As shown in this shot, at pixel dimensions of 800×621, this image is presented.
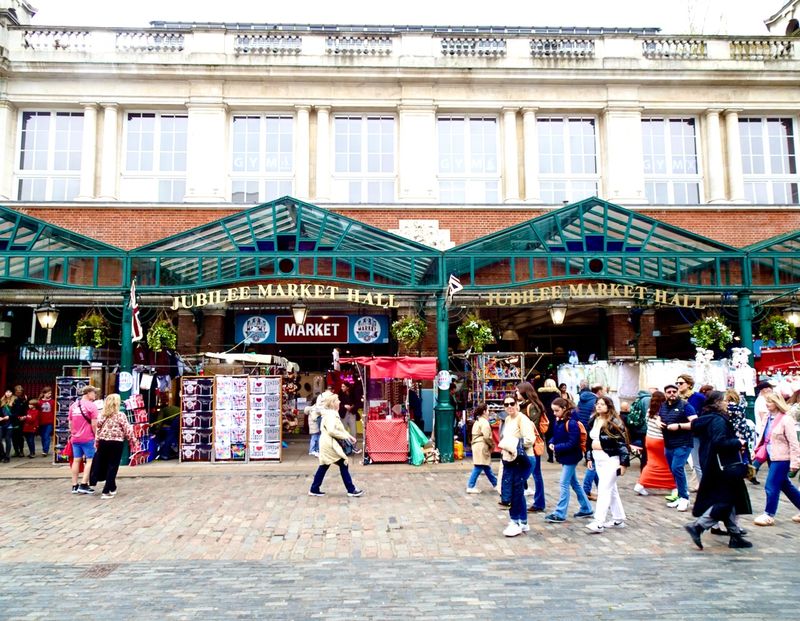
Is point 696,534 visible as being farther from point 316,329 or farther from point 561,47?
point 561,47

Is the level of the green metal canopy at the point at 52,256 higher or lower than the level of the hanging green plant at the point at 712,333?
higher

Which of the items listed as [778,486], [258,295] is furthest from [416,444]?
[778,486]

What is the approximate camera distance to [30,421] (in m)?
15.0

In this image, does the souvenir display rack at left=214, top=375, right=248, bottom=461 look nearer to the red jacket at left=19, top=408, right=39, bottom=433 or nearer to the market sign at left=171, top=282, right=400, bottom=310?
the market sign at left=171, top=282, right=400, bottom=310

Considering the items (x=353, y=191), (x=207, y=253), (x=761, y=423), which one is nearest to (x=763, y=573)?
(x=761, y=423)

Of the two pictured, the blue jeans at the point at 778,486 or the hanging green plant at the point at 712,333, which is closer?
the blue jeans at the point at 778,486

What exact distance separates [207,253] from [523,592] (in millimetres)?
10187

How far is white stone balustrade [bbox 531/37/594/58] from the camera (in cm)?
1939

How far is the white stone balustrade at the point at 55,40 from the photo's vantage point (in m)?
18.8

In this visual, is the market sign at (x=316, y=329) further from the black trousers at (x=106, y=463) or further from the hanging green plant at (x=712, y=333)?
the hanging green plant at (x=712, y=333)

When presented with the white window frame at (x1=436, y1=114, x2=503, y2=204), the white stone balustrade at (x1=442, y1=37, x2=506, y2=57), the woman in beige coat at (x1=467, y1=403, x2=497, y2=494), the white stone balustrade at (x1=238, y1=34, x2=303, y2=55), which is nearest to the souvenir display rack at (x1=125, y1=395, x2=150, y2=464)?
the woman in beige coat at (x1=467, y1=403, x2=497, y2=494)

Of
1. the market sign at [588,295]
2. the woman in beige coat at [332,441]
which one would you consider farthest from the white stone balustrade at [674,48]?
the woman in beige coat at [332,441]

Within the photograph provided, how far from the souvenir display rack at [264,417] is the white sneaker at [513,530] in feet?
23.2

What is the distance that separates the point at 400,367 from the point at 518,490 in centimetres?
632
